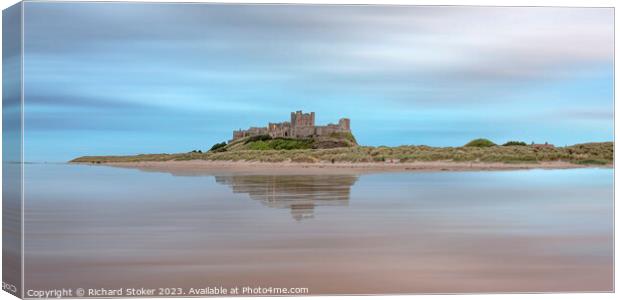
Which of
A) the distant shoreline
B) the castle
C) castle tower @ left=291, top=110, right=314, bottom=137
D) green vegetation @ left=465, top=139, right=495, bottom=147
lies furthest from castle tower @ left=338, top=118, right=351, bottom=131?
green vegetation @ left=465, top=139, right=495, bottom=147

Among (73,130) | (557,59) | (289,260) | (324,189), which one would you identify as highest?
(557,59)

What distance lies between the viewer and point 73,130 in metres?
8.16

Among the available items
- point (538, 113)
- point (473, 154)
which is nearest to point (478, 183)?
point (473, 154)

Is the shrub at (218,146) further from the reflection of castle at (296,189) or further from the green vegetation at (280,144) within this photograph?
the reflection of castle at (296,189)

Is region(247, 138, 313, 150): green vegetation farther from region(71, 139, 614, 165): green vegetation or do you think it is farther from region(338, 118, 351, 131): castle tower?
region(338, 118, 351, 131): castle tower

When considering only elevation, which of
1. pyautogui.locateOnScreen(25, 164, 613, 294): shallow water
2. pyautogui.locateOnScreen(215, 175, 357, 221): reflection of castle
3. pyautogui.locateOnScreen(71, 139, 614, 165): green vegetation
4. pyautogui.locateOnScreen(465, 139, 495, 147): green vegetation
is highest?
pyautogui.locateOnScreen(465, 139, 495, 147): green vegetation

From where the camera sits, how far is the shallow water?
777 cm

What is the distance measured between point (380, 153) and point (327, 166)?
707mm

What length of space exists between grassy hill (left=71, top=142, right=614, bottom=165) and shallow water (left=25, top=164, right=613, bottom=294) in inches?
11.8

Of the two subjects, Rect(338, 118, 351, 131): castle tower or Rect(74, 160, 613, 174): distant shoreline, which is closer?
Rect(338, 118, 351, 131): castle tower

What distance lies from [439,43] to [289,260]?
3.10m

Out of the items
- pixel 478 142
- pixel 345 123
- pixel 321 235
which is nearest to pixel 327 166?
pixel 345 123

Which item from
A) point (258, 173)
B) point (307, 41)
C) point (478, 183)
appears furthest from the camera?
point (258, 173)

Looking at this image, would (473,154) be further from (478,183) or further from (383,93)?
(383,93)
